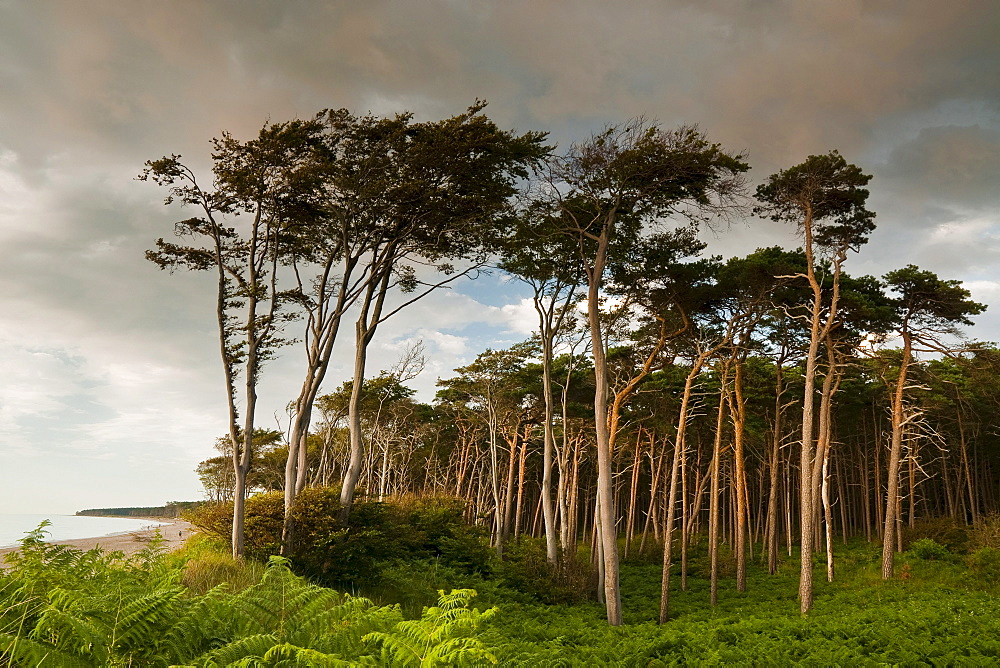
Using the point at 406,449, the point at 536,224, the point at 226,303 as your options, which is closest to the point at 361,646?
the point at 226,303

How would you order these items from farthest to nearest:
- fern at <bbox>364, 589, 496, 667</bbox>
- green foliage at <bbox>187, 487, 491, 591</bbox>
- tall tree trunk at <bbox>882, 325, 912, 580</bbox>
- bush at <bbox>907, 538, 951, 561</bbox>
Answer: bush at <bbox>907, 538, 951, 561</bbox>
tall tree trunk at <bbox>882, 325, 912, 580</bbox>
green foliage at <bbox>187, 487, 491, 591</bbox>
fern at <bbox>364, 589, 496, 667</bbox>

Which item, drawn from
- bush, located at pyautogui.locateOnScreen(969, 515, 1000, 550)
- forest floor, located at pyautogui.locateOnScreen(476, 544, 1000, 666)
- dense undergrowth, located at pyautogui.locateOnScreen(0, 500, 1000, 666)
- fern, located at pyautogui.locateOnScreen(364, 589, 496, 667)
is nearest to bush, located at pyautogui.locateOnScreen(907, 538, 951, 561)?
dense undergrowth, located at pyautogui.locateOnScreen(0, 500, 1000, 666)

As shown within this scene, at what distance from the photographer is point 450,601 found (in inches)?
184

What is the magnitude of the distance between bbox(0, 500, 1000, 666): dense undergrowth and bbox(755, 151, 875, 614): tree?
274cm

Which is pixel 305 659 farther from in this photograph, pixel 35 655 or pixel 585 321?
pixel 585 321

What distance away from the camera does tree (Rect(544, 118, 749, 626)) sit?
15.2 meters

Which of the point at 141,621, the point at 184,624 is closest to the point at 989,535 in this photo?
the point at 184,624

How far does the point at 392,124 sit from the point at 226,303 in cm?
635

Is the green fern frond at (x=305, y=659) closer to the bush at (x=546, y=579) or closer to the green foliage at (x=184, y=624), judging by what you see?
the green foliage at (x=184, y=624)

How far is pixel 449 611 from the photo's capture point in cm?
457

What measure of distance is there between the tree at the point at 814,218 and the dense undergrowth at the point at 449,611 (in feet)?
8.98

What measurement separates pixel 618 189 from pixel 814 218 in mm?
6050

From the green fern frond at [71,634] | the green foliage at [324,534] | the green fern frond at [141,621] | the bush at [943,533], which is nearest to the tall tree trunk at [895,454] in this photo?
the bush at [943,533]

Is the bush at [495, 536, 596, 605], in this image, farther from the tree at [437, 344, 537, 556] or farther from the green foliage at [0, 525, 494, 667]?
the green foliage at [0, 525, 494, 667]
